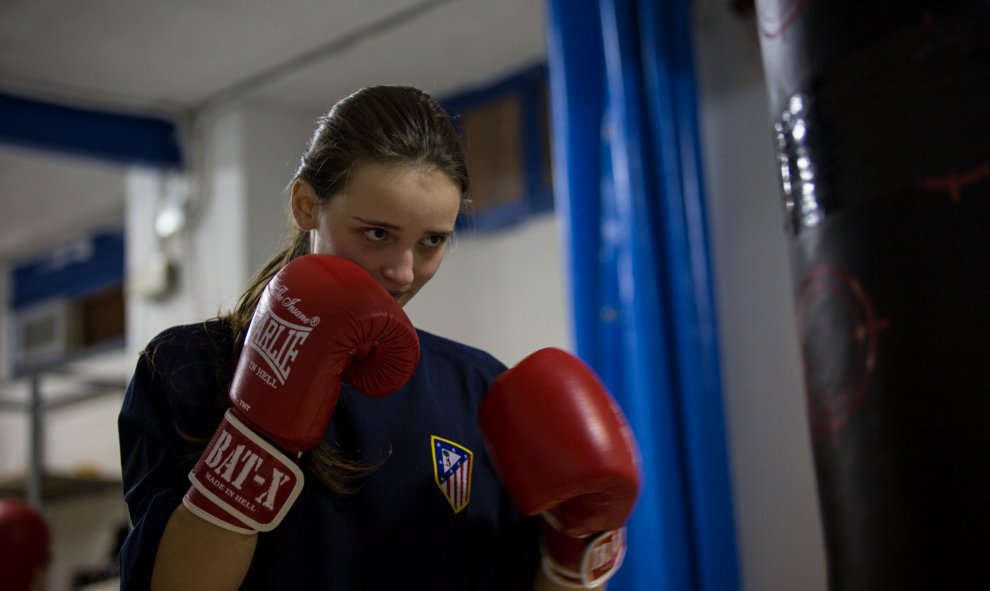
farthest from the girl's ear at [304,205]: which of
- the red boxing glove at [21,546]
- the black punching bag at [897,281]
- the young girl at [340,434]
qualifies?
the red boxing glove at [21,546]

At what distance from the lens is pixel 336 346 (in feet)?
3.14

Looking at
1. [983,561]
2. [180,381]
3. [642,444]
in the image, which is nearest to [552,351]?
[180,381]

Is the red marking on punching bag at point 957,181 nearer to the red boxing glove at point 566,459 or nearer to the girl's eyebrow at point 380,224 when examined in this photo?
the red boxing glove at point 566,459

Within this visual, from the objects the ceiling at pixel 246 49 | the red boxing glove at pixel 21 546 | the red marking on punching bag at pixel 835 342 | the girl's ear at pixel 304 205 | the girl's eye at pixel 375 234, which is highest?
the ceiling at pixel 246 49

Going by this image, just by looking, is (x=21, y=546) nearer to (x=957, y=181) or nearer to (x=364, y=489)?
(x=364, y=489)

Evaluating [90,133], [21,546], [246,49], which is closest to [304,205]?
[21,546]

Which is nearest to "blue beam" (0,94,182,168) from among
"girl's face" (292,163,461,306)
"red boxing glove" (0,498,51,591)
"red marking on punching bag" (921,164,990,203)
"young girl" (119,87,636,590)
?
"red boxing glove" (0,498,51,591)

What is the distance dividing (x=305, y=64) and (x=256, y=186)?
505mm

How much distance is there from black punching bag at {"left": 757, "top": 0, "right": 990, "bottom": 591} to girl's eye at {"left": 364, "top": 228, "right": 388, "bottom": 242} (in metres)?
0.56

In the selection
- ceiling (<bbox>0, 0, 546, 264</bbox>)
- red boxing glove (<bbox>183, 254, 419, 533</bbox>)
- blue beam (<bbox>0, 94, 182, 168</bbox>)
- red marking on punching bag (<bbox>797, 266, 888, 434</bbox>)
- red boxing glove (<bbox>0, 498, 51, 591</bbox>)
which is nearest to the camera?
red boxing glove (<bbox>183, 254, 419, 533</bbox>)

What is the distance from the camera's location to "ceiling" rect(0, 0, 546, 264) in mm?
3012

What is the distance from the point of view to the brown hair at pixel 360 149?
3.37ft

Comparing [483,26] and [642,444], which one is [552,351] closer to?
[642,444]

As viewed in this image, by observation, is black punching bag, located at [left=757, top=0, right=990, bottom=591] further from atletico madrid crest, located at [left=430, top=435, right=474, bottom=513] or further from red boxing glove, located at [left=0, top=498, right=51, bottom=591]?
red boxing glove, located at [left=0, top=498, right=51, bottom=591]
